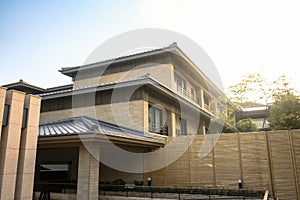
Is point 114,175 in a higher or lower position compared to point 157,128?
lower

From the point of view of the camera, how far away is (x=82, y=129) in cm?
949

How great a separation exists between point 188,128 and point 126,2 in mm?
12435

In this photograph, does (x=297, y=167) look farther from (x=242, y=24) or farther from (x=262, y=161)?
(x=242, y=24)

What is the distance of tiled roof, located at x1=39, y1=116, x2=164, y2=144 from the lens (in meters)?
8.88

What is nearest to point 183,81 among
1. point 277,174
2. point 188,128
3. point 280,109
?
point 188,128

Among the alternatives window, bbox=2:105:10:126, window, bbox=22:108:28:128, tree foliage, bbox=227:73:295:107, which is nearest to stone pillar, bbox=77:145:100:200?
window, bbox=22:108:28:128

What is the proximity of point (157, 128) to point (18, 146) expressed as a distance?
1010cm

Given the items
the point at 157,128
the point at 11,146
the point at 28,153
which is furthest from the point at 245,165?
the point at 11,146

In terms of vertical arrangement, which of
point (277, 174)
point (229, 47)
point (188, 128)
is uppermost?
point (229, 47)

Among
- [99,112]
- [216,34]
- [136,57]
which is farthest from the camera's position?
[136,57]

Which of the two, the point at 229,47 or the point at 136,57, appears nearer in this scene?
the point at 229,47

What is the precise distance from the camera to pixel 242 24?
1045 cm

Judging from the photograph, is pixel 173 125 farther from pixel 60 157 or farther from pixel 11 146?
pixel 11 146

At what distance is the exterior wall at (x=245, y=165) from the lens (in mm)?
10547
